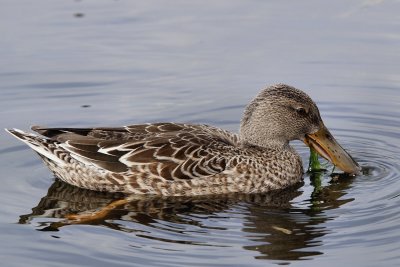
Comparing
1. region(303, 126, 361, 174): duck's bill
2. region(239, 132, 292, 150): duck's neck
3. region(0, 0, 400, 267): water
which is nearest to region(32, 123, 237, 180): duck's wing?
region(239, 132, 292, 150): duck's neck

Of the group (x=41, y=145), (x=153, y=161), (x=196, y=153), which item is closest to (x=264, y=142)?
(x=196, y=153)

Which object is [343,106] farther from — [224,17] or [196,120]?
[224,17]

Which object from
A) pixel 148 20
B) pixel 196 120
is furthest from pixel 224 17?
pixel 196 120

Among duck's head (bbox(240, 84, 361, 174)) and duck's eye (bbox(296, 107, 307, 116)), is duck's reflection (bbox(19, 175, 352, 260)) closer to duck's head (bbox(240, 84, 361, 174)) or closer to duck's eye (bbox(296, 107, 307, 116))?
duck's head (bbox(240, 84, 361, 174))

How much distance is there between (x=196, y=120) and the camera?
14.2m

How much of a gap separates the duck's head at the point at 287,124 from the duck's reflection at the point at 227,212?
15.7 inches

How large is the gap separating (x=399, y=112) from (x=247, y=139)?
272 centimetres

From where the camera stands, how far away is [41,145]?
475 inches

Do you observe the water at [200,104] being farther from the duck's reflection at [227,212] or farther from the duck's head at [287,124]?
the duck's head at [287,124]

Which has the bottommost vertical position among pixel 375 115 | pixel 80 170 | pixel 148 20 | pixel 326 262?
pixel 326 262

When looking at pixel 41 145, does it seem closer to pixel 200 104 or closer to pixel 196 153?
pixel 196 153

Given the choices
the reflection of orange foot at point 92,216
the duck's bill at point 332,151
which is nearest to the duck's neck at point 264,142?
the duck's bill at point 332,151

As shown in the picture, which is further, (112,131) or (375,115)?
(375,115)

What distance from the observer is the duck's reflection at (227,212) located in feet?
34.2
